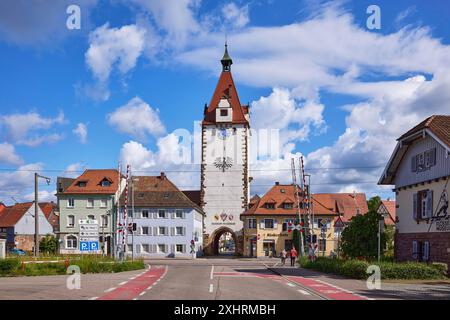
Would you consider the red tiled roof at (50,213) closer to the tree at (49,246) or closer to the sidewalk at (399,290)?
the tree at (49,246)

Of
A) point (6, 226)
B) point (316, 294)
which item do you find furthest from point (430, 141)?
point (6, 226)

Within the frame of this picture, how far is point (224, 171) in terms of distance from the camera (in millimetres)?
80938

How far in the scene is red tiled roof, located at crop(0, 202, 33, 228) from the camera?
9146 centimetres

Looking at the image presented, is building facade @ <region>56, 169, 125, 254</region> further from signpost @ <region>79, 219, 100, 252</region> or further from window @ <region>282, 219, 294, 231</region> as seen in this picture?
signpost @ <region>79, 219, 100, 252</region>

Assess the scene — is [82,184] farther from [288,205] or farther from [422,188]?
[422,188]

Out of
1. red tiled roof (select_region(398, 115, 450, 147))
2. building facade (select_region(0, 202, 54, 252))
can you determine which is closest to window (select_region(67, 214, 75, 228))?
building facade (select_region(0, 202, 54, 252))

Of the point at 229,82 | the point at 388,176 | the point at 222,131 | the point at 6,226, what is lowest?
the point at 6,226

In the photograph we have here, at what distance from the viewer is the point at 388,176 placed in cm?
3703

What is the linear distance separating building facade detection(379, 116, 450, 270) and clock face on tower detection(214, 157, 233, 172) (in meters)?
44.7

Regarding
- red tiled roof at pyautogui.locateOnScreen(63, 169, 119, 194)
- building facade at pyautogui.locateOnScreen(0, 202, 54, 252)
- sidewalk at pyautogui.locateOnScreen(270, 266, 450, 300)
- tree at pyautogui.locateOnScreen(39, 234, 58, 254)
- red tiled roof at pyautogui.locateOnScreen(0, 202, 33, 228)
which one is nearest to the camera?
sidewalk at pyautogui.locateOnScreen(270, 266, 450, 300)

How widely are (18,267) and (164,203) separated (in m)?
44.1

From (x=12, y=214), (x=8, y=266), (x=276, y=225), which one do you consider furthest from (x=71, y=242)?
(x=8, y=266)
